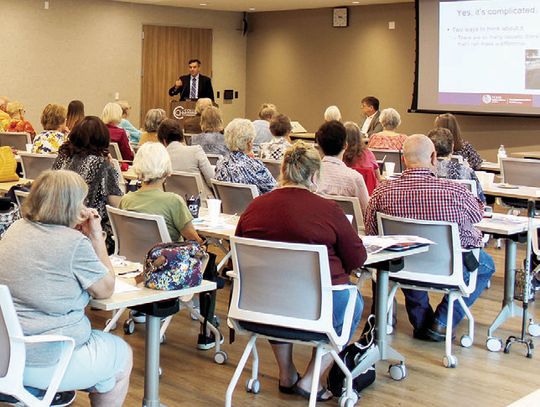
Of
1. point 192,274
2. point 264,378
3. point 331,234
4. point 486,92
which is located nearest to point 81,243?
point 192,274

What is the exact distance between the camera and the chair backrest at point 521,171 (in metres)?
7.90

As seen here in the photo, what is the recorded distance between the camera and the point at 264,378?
4.63m

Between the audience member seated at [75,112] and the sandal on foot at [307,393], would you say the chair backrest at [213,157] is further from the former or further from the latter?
the sandal on foot at [307,393]

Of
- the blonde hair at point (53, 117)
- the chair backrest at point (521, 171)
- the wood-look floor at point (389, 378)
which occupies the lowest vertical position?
the wood-look floor at point (389, 378)

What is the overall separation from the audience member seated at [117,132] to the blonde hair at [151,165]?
3.94 meters

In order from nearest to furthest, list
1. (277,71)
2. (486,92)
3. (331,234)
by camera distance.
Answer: (331,234) < (486,92) < (277,71)

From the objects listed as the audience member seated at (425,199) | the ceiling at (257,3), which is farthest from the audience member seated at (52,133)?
the ceiling at (257,3)

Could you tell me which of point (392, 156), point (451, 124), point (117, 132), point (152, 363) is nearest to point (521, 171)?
point (451, 124)

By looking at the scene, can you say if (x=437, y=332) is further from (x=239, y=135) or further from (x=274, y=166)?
(x=274, y=166)

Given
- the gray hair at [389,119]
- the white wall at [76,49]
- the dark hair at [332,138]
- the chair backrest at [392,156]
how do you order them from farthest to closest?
the white wall at [76,49] < the gray hair at [389,119] < the chair backrest at [392,156] < the dark hair at [332,138]

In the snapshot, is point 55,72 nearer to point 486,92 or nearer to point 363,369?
point 486,92

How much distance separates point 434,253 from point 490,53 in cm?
817

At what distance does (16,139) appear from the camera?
31.4 feet

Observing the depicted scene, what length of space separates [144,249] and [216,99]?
40.2 ft
